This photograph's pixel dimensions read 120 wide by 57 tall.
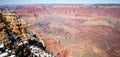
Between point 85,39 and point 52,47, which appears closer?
point 52,47

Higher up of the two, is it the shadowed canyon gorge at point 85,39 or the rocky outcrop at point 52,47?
the rocky outcrop at point 52,47

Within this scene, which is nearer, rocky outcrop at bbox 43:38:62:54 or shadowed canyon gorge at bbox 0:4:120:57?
rocky outcrop at bbox 43:38:62:54

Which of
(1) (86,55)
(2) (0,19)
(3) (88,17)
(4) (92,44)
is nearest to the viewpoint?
(2) (0,19)

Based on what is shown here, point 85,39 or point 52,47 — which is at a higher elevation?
point 52,47

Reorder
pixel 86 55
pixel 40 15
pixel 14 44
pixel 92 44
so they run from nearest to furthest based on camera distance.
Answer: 1. pixel 14 44
2. pixel 86 55
3. pixel 92 44
4. pixel 40 15

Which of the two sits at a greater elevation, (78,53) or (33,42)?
(33,42)

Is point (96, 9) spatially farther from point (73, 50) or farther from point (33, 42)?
point (33, 42)

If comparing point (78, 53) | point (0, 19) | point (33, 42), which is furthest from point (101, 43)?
point (0, 19)

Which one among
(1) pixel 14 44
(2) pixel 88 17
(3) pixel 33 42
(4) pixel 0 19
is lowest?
(2) pixel 88 17

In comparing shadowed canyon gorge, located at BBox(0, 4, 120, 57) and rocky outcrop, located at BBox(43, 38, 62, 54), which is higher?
rocky outcrop, located at BBox(43, 38, 62, 54)

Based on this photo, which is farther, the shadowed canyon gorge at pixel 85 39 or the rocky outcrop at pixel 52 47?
the shadowed canyon gorge at pixel 85 39

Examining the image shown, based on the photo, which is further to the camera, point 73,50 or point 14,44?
point 73,50
